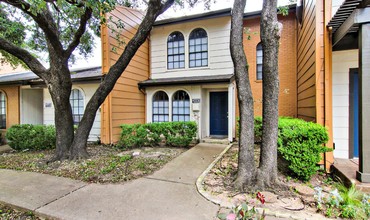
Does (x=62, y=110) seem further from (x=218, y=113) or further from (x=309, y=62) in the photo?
(x=309, y=62)

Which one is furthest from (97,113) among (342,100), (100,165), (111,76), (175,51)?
(342,100)

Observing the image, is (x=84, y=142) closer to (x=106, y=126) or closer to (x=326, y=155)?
(x=106, y=126)

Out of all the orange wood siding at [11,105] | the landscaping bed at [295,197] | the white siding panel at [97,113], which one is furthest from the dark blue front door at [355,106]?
the orange wood siding at [11,105]

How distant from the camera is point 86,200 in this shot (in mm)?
3473

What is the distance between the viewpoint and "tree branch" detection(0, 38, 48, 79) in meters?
5.36

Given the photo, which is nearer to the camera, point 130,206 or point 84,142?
point 130,206

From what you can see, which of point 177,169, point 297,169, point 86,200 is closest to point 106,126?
point 177,169

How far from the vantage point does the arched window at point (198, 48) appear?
937 centimetres

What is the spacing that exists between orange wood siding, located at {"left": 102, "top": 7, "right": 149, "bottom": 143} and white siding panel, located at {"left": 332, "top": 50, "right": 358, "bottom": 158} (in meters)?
7.49

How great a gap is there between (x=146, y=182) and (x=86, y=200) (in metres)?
1.25

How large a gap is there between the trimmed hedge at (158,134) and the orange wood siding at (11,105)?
24.2 ft

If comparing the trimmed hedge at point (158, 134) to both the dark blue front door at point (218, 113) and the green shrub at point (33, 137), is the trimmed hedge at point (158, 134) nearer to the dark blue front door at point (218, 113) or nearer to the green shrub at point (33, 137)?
the dark blue front door at point (218, 113)

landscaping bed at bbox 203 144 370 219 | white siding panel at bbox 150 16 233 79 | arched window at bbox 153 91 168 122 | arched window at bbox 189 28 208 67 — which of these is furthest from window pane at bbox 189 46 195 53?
landscaping bed at bbox 203 144 370 219

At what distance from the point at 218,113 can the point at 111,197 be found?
6.87 metres
